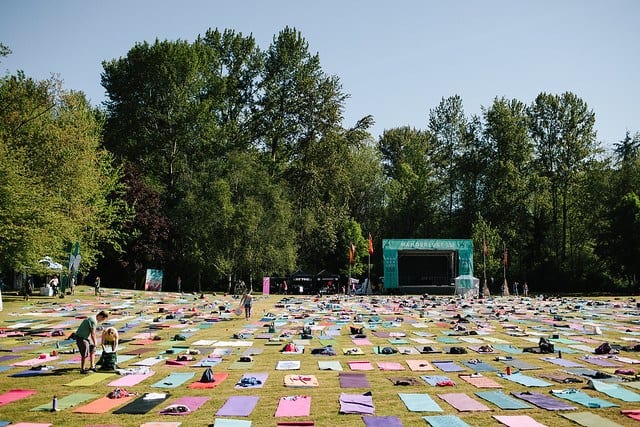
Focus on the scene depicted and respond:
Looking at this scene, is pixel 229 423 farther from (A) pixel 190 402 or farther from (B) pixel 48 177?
(B) pixel 48 177

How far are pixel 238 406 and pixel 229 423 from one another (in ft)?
4.68

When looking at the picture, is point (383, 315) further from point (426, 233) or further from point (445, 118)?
point (445, 118)

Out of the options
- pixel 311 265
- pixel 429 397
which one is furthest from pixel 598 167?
pixel 429 397

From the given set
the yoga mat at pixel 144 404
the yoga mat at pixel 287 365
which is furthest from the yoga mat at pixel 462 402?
the yoga mat at pixel 144 404

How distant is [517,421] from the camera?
1224 cm

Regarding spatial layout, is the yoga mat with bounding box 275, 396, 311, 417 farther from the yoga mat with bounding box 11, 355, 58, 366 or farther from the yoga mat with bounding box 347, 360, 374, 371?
the yoga mat with bounding box 11, 355, 58, 366

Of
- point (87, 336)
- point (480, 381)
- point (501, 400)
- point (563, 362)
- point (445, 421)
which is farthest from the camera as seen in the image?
point (563, 362)

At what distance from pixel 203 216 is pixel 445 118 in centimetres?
3823

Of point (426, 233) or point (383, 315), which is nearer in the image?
point (383, 315)

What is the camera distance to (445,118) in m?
79.2

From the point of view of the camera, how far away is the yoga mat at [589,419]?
39.3 ft

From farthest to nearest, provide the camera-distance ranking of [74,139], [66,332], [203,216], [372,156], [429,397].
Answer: [372,156] < [203,216] < [74,139] < [66,332] < [429,397]

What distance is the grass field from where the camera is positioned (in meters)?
12.9

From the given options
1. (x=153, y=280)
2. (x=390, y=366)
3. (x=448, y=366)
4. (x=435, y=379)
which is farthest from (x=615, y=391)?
(x=153, y=280)
